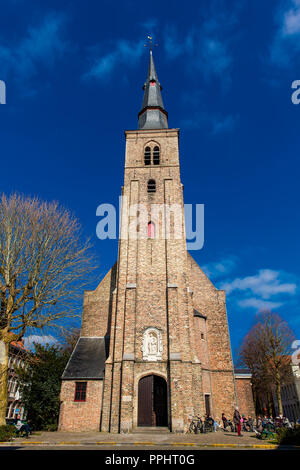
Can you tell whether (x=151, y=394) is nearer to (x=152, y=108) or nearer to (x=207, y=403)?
(x=207, y=403)

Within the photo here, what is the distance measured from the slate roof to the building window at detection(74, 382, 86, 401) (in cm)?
40

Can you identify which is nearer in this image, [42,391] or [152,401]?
[152,401]

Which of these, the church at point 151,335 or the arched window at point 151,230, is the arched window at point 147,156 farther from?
the arched window at point 151,230

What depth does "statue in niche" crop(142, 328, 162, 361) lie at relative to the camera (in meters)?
17.9

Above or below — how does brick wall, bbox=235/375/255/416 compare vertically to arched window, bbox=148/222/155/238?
below

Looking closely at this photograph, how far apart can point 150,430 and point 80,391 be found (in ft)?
15.2

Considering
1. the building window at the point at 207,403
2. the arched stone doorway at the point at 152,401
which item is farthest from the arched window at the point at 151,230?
the building window at the point at 207,403

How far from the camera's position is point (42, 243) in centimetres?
1658

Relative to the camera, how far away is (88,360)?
19.9m

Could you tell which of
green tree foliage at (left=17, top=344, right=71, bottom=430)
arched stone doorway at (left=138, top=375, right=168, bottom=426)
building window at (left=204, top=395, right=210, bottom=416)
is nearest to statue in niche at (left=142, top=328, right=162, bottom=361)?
arched stone doorway at (left=138, top=375, right=168, bottom=426)

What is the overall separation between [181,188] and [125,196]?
13.3ft

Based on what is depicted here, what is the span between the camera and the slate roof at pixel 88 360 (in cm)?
1875

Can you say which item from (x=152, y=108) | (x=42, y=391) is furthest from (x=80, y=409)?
(x=152, y=108)

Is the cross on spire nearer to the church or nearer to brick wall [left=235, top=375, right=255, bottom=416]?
the church
